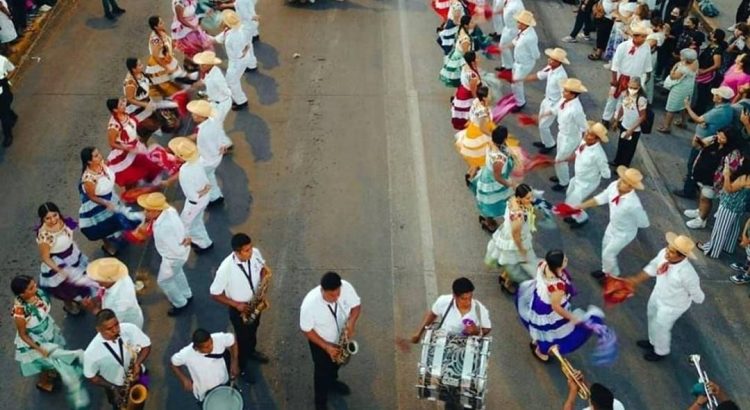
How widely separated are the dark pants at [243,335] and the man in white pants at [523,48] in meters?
6.27

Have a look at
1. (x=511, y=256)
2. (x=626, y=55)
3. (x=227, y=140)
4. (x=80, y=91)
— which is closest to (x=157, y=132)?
(x=227, y=140)

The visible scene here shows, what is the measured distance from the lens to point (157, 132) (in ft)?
36.9

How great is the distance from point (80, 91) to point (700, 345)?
32.8ft

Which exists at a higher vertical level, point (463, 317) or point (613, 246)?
point (463, 317)

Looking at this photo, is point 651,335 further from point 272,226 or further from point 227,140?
point 227,140

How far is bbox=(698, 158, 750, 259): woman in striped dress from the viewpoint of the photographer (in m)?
8.70

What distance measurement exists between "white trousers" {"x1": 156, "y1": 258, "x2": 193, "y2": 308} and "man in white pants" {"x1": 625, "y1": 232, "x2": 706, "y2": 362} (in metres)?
4.86

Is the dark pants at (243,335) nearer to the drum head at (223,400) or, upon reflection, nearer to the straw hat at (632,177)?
the drum head at (223,400)

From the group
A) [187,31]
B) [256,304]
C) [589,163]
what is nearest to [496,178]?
[589,163]

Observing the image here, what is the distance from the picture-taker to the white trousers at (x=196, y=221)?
27.9 ft

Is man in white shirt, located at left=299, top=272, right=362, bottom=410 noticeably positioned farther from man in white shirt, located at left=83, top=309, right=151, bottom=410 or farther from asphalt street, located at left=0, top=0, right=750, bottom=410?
man in white shirt, located at left=83, top=309, right=151, bottom=410

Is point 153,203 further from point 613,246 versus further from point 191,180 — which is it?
point 613,246

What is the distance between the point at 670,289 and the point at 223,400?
14.4ft

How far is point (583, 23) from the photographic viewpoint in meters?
14.1
